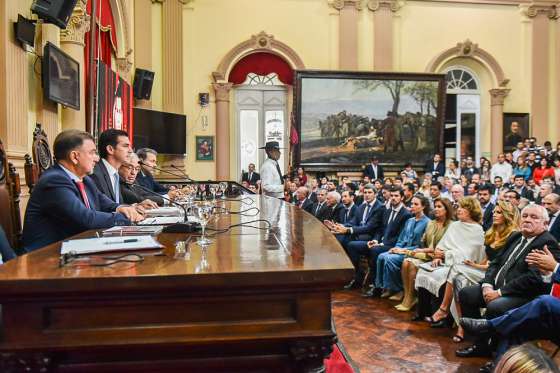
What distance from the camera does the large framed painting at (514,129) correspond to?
12406 millimetres

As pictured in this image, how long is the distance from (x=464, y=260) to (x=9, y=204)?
3.07m

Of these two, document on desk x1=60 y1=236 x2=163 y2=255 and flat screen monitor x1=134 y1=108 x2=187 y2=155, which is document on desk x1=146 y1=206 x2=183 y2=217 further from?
flat screen monitor x1=134 y1=108 x2=187 y2=155

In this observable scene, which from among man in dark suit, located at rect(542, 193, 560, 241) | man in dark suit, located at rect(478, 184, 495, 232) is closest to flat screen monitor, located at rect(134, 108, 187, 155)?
man in dark suit, located at rect(478, 184, 495, 232)

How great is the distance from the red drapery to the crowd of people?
568cm

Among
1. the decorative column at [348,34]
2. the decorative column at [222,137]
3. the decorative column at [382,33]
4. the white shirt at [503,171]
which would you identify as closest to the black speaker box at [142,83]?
the decorative column at [222,137]

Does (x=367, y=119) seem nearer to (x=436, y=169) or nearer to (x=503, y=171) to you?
(x=436, y=169)

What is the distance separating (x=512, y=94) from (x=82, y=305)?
13.2 metres

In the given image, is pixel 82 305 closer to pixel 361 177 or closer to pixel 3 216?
pixel 3 216

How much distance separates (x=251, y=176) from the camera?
37.4 feet

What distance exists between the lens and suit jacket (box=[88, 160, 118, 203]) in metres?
3.14

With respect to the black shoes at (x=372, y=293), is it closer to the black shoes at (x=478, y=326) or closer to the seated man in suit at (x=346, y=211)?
the seated man in suit at (x=346, y=211)

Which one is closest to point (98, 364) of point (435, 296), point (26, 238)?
point (26, 238)

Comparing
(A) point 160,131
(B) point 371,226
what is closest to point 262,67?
(A) point 160,131

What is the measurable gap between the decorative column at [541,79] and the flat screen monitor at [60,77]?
1104cm
